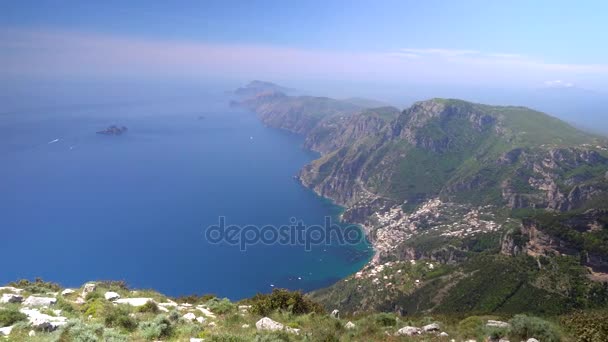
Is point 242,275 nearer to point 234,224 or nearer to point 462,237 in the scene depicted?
point 234,224

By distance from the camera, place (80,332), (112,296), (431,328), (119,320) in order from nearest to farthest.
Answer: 1. (80,332)
2. (119,320)
3. (431,328)
4. (112,296)

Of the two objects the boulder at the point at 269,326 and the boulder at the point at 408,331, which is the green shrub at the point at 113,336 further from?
the boulder at the point at 408,331

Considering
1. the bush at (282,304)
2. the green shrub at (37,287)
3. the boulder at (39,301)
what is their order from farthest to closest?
the green shrub at (37,287)
the bush at (282,304)
the boulder at (39,301)

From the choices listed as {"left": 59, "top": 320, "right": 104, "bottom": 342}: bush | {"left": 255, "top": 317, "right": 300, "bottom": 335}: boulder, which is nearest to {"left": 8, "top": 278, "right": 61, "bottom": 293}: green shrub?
{"left": 59, "top": 320, "right": 104, "bottom": 342}: bush

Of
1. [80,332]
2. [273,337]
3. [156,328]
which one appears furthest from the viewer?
[156,328]

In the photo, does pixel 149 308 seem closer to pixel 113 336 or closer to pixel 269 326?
pixel 113 336

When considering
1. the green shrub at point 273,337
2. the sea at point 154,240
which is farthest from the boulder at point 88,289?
the sea at point 154,240

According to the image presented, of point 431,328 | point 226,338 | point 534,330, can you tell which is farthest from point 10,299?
point 534,330
